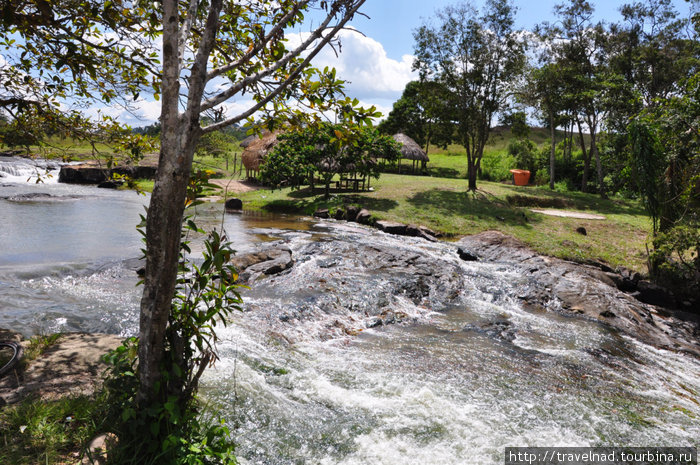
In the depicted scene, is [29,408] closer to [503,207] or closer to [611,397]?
[611,397]

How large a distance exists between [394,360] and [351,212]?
41.1 ft

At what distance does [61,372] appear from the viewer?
13.9 feet

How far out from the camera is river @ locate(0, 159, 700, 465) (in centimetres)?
435

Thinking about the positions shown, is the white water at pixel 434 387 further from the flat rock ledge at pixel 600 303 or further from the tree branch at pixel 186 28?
the tree branch at pixel 186 28

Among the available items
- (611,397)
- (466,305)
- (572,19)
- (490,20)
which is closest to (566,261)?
(466,305)

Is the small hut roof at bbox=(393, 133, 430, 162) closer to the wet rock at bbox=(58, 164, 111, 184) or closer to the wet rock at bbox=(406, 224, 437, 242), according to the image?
the wet rock at bbox=(406, 224, 437, 242)

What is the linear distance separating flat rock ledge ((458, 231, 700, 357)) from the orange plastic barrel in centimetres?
2062

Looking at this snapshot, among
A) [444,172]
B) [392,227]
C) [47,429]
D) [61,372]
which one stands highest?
[444,172]

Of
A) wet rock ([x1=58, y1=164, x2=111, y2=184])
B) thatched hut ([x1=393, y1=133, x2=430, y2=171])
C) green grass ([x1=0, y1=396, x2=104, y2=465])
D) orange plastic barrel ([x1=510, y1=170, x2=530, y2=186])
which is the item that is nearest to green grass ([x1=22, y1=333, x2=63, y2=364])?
green grass ([x1=0, y1=396, x2=104, y2=465])

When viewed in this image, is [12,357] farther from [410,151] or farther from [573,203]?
[410,151]

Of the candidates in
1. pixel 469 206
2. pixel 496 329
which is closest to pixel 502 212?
pixel 469 206

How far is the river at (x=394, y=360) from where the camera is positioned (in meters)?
4.35

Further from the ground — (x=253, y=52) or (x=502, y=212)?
(x=253, y=52)

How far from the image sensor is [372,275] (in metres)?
9.91
